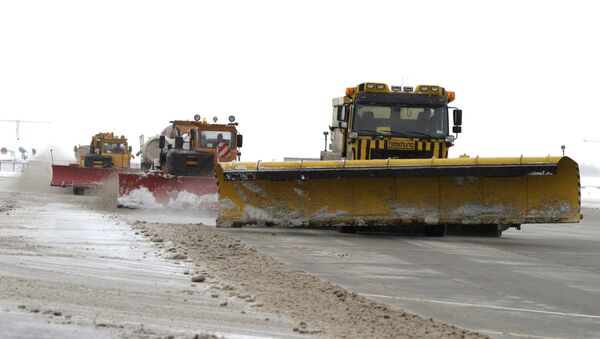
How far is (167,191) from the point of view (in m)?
23.7

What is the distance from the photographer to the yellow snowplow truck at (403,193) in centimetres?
1545

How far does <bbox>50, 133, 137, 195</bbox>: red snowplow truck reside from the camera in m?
36.1

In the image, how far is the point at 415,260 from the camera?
12.3m

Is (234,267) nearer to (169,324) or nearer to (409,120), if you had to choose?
(169,324)

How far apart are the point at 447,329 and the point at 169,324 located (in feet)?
6.45

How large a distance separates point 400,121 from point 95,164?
26.0 metres

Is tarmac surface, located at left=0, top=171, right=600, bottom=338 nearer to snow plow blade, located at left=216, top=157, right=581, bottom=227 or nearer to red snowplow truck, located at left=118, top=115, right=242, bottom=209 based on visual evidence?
snow plow blade, located at left=216, top=157, right=581, bottom=227

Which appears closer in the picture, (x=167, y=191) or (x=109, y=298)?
(x=109, y=298)

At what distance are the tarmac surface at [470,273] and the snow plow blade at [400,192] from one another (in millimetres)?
364

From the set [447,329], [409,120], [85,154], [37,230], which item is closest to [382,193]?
[409,120]

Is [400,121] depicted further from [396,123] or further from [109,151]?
[109,151]

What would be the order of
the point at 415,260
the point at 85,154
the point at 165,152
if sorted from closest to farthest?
the point at 415,260 → the point at 165,152 → the point at 85,154

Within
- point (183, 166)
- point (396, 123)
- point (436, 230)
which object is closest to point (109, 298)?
point (436, 230)

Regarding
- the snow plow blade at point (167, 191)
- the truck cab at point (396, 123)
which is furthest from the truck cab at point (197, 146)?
the truck cab at point (396, 123)
